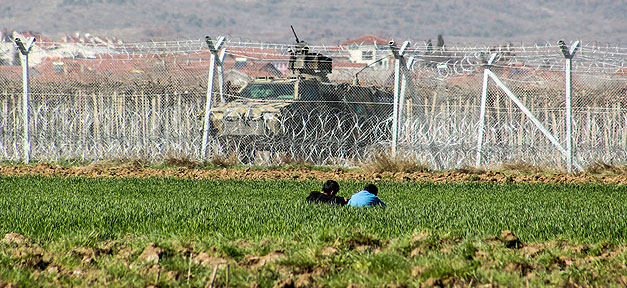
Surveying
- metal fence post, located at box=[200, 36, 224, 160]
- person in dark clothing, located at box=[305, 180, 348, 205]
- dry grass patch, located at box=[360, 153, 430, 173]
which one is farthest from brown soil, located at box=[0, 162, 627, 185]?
person in dark clothing, located at box=[305, 180, 348, 205]

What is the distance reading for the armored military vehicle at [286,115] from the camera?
16969mm

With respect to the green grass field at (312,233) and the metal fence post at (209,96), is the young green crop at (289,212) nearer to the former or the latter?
the green grass field at (312,233)

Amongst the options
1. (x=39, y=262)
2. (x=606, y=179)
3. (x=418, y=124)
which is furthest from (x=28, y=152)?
(x=39, y=262)

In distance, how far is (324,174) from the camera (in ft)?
50.5

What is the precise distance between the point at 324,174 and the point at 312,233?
9186 millimetres

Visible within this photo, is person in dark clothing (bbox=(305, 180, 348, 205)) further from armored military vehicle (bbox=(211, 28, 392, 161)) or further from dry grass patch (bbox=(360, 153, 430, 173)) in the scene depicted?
armored military vehicle (bbox=(211, 28, 392, 161))

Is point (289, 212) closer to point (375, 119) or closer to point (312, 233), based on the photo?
point (312, 233)

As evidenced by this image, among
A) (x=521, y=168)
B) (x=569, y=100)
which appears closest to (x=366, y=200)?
(x=569, y=100)

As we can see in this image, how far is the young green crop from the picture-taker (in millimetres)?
6586

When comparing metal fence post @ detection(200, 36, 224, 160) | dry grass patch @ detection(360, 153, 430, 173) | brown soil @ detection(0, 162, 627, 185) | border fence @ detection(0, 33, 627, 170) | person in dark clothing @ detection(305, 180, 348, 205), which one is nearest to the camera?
person in dark clothing @ detection(305, 180, 348, 205)

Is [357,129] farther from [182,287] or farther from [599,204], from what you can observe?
[182,287]

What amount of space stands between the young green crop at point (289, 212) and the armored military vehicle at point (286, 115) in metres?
4.28

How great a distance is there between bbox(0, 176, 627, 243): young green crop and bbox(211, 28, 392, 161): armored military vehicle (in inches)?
168

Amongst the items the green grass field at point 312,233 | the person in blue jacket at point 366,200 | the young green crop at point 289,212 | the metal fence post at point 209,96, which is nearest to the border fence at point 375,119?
the metal fence post at point 209,96
